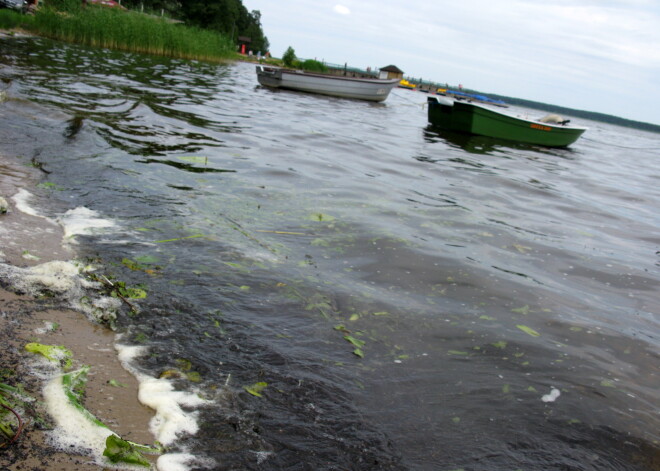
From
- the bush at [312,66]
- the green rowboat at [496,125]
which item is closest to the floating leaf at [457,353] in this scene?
the green rowboat at [496,125]

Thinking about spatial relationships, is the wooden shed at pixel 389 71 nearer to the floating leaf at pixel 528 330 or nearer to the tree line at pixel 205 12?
the tree line at pixel 205 12

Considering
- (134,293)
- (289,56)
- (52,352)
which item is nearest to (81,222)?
(134,293)

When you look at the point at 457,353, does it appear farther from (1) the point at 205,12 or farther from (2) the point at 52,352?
(1) the point at 205,12

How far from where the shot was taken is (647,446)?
288 centimetres

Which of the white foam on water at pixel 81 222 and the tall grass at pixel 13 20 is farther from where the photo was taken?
the tall grass at pixel 13 20

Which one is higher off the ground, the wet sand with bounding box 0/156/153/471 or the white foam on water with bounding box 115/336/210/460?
the wet sand with bounding box 0/156/153/471

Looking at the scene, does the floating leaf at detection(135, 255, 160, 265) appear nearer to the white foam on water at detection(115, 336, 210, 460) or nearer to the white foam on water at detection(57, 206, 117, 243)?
Result: the white foam on water at detection(57, 206, 117, 243)

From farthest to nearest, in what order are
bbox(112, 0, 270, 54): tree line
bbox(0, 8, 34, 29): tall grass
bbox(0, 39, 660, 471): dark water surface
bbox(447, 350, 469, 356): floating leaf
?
bbox(112, 0, 270, 54): tree line → bbox(0, 8, 34, 29): tall grass → bbox(447, 350, 469, 356): floating leaf → bbox(0, 39, 660, 471): dark water surface

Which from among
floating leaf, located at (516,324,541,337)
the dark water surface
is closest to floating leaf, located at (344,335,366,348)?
the dark water surface

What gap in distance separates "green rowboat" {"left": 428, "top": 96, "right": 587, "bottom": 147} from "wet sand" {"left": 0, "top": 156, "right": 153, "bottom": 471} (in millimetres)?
16347

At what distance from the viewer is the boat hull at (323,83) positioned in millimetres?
A: 27062

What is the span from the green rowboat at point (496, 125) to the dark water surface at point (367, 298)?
8240mm

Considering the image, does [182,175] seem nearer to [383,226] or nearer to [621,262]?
[383,226]

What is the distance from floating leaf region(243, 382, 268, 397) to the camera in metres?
2.71
